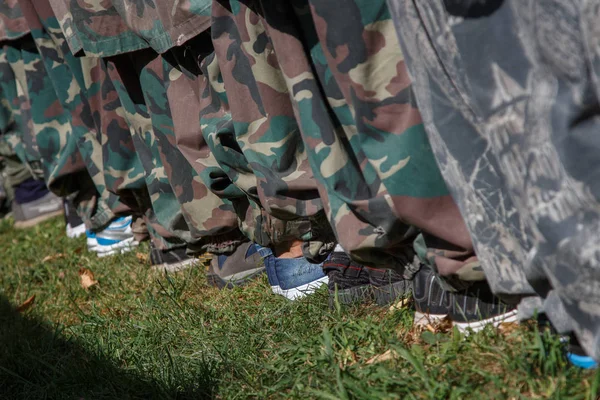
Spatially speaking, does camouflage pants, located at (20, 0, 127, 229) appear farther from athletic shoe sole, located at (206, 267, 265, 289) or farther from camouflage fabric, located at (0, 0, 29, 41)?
athletic shoe sole, located at (206, 267, 265, 289)

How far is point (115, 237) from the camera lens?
12.6ft

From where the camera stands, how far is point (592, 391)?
4.79 ft

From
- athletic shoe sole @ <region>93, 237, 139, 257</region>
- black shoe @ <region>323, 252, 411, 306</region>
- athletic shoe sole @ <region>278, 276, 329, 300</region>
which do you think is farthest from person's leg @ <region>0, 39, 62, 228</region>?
black shoe @ <region>323, 252, 411, 306</region>

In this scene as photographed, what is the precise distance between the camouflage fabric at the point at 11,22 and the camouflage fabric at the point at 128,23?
2.77 feet

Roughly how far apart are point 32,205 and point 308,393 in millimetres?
3819

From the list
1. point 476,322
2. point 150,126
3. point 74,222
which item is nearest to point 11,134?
point 74,222

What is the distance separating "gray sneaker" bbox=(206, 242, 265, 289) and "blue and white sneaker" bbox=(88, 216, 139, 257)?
3.40ft

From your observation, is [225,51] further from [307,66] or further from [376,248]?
[376,248]

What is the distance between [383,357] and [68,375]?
3.32 feet

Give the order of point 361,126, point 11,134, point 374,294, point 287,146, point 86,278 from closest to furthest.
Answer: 1. point 361,126
2. point 287,146
3. point 374,294
4. point 86,278
5. point 11,134

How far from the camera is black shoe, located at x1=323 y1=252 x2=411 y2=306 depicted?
7.27 feet

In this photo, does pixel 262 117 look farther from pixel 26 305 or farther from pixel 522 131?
pixel 26 305

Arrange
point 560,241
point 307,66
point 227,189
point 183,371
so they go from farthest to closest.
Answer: point 227,189 → point 183,371 → point 307,66 → point 560,241

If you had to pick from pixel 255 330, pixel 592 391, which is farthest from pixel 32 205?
pixel 592 391
